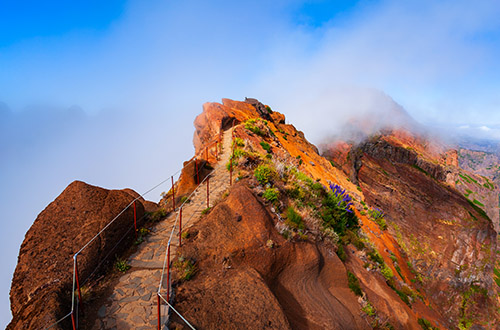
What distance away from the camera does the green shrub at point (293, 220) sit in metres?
7.92

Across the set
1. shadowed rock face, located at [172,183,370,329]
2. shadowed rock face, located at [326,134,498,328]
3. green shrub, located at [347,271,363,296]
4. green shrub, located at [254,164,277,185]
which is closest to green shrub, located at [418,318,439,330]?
green shrub, located at [347,271,363,296]

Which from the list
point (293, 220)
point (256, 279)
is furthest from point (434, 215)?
point (256, 279)

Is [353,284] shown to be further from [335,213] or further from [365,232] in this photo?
[365,232]

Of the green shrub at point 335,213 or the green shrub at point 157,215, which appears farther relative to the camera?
the green shrub at point 335,213

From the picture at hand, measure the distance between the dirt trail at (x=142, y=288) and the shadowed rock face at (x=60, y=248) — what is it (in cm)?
64

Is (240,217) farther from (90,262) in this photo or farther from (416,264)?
(416,264)

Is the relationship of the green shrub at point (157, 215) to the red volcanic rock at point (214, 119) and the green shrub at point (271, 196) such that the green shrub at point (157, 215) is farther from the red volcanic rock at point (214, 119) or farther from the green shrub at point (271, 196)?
the red volcanic rock at point (214, 119)

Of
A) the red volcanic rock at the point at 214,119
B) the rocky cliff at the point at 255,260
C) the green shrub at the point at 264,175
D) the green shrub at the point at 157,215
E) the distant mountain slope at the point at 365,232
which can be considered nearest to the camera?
the rocky cliff at the point at 255,260

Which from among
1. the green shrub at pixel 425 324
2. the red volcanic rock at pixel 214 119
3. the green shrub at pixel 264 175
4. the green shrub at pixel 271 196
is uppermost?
the red volcanic rock at pixel 214 119

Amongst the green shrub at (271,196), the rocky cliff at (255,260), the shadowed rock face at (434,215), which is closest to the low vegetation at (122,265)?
the rocky cliff at (255,260)

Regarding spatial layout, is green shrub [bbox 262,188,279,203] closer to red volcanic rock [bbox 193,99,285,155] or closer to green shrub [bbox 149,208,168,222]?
green shrub [bbox 149,208,168,222]

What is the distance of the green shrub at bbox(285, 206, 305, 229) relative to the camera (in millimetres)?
7917

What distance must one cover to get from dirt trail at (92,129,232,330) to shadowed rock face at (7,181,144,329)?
0.64 meters

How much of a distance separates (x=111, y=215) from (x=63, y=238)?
111 centimetres
